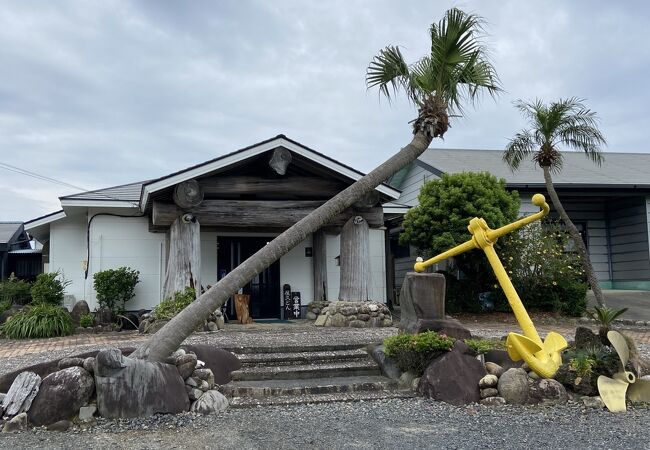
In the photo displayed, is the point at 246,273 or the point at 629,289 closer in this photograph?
the point at 246,273

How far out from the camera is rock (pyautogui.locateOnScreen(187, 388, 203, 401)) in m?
5.76

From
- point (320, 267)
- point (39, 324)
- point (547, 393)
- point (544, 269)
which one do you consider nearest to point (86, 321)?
point (39, 324)

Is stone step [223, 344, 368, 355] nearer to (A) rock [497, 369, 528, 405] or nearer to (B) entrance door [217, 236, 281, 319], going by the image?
(A) rock [497, 369, 528, 405]

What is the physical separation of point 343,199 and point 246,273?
1508mm

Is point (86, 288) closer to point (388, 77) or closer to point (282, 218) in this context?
point (282, 218)

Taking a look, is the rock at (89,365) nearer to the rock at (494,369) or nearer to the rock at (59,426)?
the rock at (59,426)

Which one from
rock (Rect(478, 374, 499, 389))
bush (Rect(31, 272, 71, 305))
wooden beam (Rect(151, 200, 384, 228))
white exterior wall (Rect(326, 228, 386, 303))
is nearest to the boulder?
rock (Rect(478, 374, 499, 389))

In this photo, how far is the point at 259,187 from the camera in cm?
1136

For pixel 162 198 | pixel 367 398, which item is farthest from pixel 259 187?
pixel 367 398

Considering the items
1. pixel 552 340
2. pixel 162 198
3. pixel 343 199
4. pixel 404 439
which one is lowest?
pixel 404 439

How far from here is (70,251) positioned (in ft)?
45.1

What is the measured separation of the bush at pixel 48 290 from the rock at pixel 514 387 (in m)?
10.4

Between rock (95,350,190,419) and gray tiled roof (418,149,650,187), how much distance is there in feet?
41.7

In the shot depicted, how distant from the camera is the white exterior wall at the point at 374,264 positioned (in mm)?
14797
